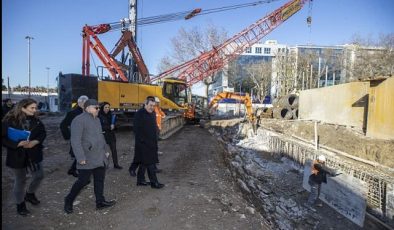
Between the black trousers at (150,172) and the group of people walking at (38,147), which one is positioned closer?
the group of people walking at (38,147)

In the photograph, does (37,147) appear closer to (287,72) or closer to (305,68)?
(305,68)

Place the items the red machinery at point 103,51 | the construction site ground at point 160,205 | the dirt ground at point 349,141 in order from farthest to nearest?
the red machinery at point 103,51, the dirt ground at point 349,141, the construction site ground at point 160,205

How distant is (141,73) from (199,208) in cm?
1678

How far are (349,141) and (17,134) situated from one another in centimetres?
1339

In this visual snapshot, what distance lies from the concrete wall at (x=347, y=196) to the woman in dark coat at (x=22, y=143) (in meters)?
7.05

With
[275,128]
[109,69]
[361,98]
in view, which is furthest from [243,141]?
[109,69]

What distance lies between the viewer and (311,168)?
9.91 metres

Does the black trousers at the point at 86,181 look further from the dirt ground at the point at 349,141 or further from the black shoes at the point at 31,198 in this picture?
the dirt ground at the point at 349,141

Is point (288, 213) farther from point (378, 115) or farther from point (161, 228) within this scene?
point (378, 115)

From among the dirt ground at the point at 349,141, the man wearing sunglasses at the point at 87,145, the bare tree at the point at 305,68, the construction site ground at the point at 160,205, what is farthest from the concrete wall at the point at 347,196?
the bare tree at the point at 305,68

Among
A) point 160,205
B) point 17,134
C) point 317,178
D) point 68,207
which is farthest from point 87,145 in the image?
point 317,178

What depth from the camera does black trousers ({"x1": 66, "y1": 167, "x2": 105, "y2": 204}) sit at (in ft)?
15.4

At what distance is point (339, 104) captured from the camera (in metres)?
17.8

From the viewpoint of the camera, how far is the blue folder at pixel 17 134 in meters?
4.34
